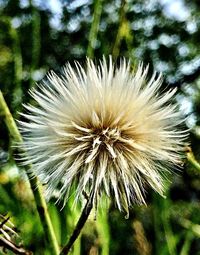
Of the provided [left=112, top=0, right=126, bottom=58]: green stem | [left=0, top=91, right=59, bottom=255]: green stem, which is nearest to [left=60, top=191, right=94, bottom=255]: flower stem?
[left=0, top=91, right=59, bottom=255]: green stem

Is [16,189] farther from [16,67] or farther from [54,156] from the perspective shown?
[54,156]

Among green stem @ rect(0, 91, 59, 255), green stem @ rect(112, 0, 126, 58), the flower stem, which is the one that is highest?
green stem @ rect(112, 0, 126, 58)

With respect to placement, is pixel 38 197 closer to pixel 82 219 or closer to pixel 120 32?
pixel 82 219

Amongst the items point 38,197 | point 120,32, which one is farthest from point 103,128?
point 120,32

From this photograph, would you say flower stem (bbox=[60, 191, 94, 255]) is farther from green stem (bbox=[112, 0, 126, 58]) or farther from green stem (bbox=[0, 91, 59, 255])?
green stem (bbox=[112, 0, 126, 58])

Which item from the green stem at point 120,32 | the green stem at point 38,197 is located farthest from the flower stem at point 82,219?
the green stem at point 120,32

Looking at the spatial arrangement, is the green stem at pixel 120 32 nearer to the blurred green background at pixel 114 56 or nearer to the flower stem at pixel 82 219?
the blurred green background at pixel 114 56
